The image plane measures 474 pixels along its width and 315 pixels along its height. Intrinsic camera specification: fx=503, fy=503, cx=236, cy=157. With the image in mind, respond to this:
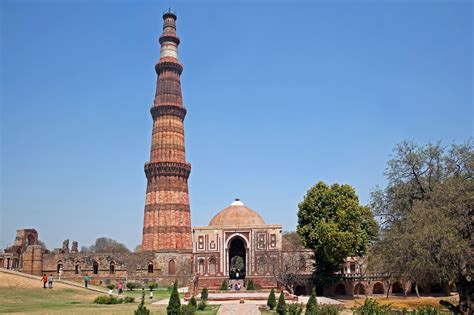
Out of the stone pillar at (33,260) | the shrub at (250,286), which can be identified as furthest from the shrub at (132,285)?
the shrub at (250,286)

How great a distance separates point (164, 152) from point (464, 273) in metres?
32.1

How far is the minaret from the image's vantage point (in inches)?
1790

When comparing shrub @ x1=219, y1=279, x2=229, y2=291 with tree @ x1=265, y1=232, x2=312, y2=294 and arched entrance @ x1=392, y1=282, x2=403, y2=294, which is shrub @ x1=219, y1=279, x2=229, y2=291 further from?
arched entrance @ x1=392, y1=282, x2=403, y2=294

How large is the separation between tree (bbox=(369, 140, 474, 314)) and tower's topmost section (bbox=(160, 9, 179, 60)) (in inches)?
1140

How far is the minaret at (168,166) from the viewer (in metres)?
45.5

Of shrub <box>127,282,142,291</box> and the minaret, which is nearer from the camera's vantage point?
shrub <box>127,282,142,291</box>

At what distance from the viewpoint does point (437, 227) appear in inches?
760

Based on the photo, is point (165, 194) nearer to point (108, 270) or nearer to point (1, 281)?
point (108, 270)

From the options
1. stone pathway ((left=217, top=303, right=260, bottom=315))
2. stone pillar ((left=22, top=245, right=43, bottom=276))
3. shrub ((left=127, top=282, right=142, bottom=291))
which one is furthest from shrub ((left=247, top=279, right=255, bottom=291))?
stone pillar ((left=22, top=245, right=43, bottom=276))

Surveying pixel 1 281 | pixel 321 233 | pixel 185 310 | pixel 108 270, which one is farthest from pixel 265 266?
pixel 185 310

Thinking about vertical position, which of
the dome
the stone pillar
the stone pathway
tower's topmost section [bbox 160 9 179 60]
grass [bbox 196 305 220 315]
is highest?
tower's topmost section [bbox 160 9 179 60]

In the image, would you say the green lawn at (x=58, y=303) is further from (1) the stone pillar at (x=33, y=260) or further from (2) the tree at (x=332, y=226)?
(1) the stone pillar at (x=33, y=260)

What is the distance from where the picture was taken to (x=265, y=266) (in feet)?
126

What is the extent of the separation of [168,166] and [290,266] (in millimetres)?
16337
